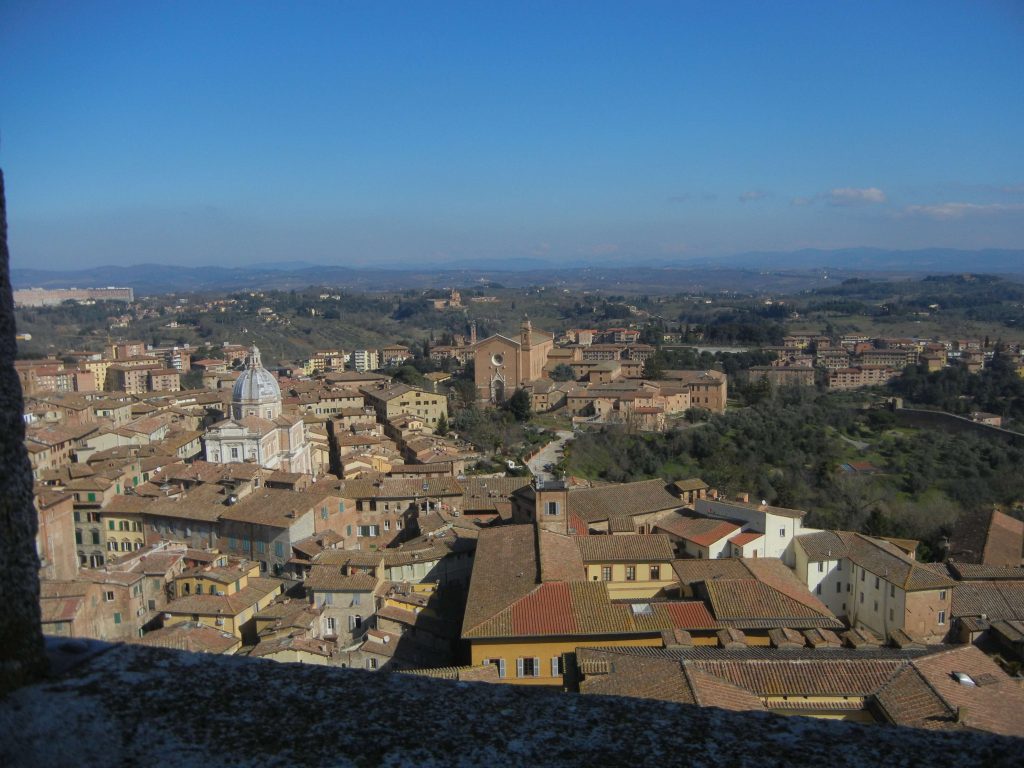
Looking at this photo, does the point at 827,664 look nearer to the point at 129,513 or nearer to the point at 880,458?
the point at 129,513

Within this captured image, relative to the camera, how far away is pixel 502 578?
47.4 ft

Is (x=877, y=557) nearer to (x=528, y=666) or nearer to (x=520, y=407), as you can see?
(x=528, y=666)

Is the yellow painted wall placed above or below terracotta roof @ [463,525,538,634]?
below

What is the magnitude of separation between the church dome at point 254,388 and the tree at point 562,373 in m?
27.6

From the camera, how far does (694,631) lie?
13438 millimetres

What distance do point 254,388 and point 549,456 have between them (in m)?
11.9

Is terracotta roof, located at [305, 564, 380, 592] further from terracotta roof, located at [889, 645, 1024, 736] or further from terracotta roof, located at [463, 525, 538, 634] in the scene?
terracotta roof, located at [889, 645, 1024, 736]

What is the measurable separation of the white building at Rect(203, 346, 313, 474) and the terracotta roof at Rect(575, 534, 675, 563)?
14821 millimetres

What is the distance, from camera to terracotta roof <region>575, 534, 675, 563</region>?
16328 millimetres

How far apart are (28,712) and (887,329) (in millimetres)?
99831

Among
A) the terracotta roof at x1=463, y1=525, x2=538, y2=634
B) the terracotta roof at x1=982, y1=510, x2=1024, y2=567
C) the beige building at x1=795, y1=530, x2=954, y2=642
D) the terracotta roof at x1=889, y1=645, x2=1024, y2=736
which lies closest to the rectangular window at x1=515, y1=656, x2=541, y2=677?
the terracotta roof at x1=463, y1=525, x2=538, y2=634

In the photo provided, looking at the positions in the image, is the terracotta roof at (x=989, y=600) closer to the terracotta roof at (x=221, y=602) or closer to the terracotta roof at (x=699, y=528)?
the terracotta roof at (x=699, y=528)

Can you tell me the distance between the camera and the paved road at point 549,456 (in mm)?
31047

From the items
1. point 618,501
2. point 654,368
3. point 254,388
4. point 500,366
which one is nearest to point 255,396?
point 254,388
